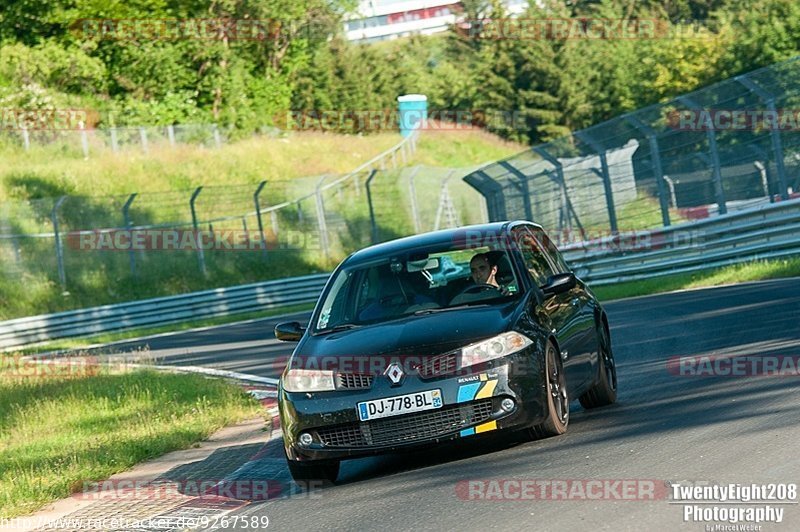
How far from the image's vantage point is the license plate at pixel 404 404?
8078 mm

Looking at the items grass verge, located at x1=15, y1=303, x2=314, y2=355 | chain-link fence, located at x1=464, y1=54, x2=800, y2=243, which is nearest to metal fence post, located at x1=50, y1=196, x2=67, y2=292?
grass verge, located at x1=15, y1=303, x2=314, y2=355

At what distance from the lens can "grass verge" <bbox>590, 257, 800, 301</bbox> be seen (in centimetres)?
2073

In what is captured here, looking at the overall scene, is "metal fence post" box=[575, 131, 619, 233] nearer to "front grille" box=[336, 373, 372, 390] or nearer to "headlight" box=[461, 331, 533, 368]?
"headlight" box=[461, 331, 533, 368]

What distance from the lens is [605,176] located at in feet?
81.8

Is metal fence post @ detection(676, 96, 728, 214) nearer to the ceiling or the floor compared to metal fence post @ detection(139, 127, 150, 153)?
nearer to the floor

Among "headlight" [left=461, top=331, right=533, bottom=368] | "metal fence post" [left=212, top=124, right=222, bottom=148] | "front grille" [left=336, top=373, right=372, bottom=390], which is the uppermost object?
"metal fence post" [left=212, top=124, right=222, bottom=148]

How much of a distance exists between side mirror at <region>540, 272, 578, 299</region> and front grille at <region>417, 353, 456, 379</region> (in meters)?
1.27

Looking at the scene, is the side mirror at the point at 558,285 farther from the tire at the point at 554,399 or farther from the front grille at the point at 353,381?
the front grille at the point at 353,381

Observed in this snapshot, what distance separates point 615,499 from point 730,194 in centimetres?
1676

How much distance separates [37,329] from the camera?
108ft

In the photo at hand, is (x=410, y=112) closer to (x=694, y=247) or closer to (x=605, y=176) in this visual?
(x=605, y=176)

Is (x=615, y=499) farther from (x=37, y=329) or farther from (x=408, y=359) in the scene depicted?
(x=37, y=329)

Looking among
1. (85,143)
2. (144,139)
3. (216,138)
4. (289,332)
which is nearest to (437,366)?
(289,332)

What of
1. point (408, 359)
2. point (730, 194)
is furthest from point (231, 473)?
point (730, 194)
